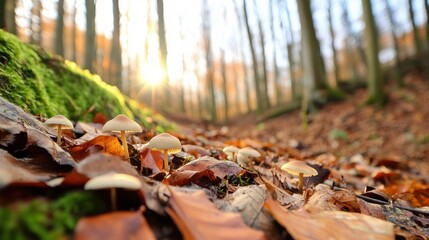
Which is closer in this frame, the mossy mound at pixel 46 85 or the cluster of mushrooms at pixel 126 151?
the cluster of mushrooms at pixel 126 151

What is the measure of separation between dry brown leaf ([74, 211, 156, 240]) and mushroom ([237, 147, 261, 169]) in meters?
1.59

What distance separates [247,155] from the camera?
2.57 metres

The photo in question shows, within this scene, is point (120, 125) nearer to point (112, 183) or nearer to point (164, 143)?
point (164, 143)

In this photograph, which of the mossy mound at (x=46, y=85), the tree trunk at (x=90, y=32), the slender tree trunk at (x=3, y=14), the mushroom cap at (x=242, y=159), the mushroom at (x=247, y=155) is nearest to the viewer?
the mossy mound at (x=46, y=85)

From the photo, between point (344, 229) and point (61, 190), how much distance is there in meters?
1.18

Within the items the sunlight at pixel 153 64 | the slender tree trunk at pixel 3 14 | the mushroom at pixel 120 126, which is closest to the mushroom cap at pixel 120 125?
the mushroom at pixel 120 126

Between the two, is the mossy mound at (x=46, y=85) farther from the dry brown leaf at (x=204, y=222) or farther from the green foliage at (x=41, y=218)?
the dry brown leaf at (x=204, y=222)

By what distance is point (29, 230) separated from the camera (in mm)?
831

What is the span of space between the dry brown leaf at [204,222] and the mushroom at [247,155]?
131 centimetres

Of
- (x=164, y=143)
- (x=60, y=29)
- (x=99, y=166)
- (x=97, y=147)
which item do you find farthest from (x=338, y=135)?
(x=60, y=29)

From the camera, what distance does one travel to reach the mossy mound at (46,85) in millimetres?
2430

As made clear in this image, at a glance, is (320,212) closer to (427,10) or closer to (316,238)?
(316,238)

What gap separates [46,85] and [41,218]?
252 centimetres

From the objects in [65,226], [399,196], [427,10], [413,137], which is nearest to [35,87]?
[65,226]
